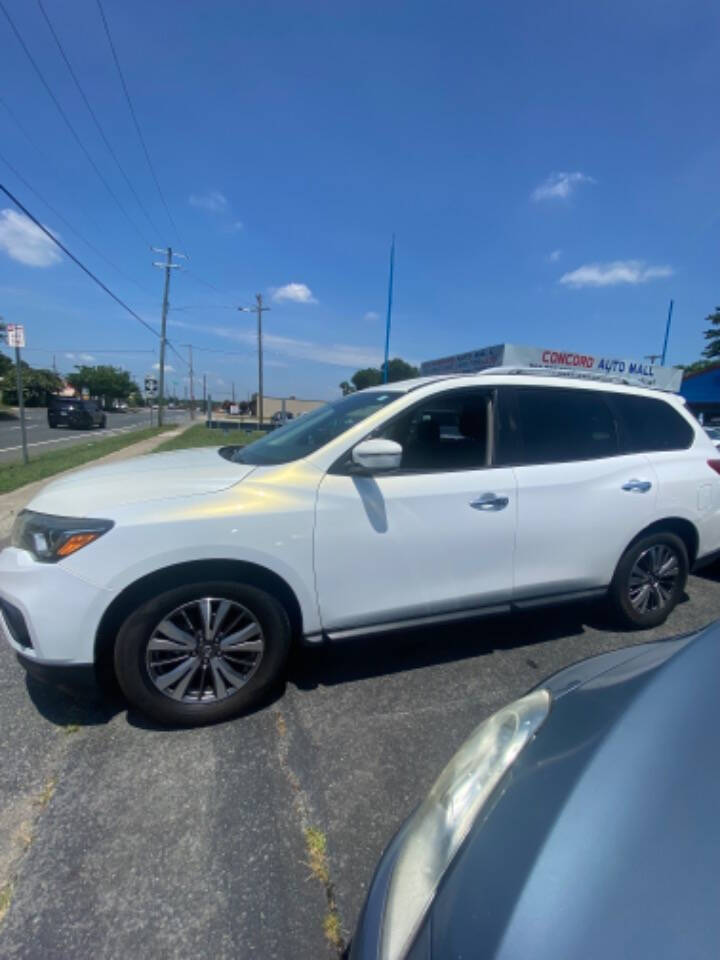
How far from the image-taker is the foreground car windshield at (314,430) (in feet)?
8.91

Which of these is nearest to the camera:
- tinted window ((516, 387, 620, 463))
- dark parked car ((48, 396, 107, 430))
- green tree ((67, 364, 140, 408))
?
tinted window ((516, 387, 620, 463))

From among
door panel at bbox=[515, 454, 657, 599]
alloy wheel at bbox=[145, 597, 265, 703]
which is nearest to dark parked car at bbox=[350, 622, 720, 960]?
alloy wheel at bbox=[145, 597, 265, 703]

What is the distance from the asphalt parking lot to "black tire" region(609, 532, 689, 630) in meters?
0.73

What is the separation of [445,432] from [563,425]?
2.88 ft

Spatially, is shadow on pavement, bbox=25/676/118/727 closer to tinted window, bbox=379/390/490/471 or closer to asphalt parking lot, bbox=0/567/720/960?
asphalt parking lot, bbox=0/567/720/960

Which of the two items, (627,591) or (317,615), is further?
(627,591)

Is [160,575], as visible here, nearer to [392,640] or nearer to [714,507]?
[392,640]

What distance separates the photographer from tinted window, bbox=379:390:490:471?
9.04 feet

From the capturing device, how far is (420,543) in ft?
8.45

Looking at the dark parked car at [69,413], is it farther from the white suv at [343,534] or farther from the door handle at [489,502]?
the door handle at [489,502]

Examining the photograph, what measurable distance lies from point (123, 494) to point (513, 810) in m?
2.03

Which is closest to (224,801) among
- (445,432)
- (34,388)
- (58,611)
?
(58,611)

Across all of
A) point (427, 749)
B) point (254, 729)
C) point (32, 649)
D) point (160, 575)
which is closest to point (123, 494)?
point (160, 575)

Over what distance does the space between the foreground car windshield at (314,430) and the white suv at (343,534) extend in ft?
0.07
